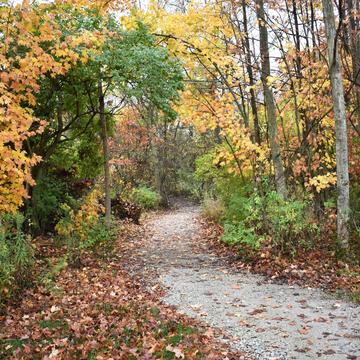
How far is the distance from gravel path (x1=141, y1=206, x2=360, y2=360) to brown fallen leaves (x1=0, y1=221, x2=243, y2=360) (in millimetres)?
385

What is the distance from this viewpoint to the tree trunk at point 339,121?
865 cm

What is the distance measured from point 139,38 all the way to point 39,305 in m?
6.82

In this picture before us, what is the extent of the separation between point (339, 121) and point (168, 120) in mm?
4446

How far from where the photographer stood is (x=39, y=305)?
6.39 meters

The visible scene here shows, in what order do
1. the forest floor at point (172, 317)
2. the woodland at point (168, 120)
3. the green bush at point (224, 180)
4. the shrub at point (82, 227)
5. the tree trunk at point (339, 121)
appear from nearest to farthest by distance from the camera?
the forest floor at point (172, 317) → the woodland at point (168, 120) → the tree trunk at point (339, 121) → the shrub at point (82, 227) → the green bush at point (224, 180)

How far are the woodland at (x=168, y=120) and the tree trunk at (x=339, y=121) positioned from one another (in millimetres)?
27

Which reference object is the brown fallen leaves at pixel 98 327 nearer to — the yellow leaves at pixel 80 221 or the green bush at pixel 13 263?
the green bush at pixel 13 263

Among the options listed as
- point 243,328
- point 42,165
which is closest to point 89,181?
point 42,165

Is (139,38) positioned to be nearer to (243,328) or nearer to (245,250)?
(245,250)

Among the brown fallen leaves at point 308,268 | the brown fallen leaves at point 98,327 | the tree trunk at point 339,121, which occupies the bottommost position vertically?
the brown fallen leaves at point 308,268

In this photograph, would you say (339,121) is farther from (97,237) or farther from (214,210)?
(214,210)

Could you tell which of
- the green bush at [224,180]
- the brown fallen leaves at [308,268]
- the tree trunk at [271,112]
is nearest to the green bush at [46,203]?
the green bush at [224,180]

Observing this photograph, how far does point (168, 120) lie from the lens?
11492 mm

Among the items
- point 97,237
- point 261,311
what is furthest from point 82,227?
point 261,311
